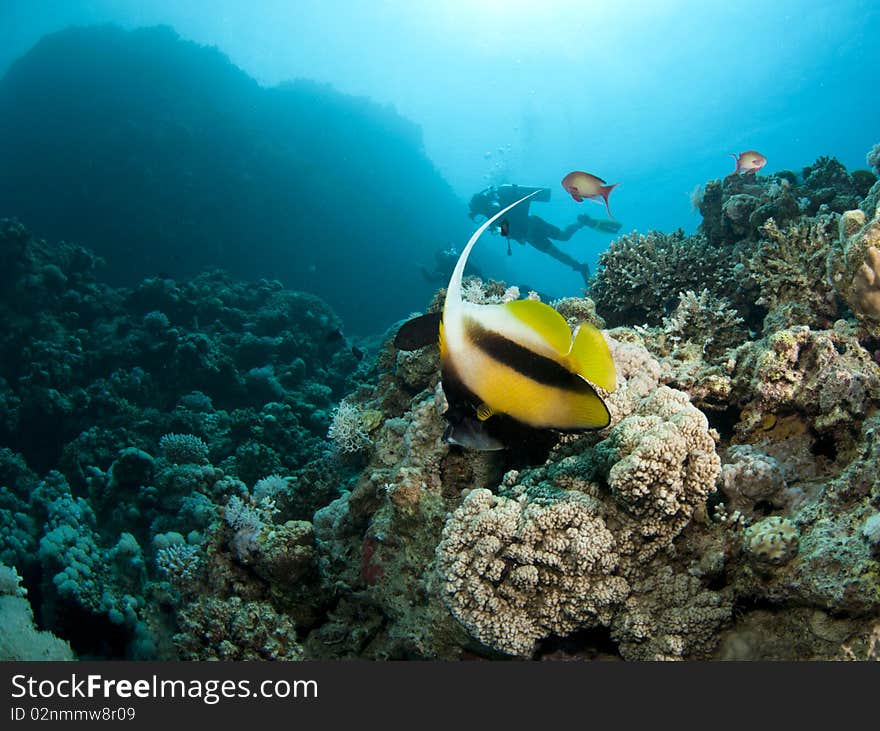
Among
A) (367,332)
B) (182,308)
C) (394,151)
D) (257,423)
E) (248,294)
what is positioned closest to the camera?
(257,423)

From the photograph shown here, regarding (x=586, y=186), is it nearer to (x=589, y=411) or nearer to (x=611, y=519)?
(x=611, y=519)

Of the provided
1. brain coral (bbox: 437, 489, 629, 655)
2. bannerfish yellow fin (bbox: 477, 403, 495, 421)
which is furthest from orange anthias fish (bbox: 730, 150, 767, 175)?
bannerfish yellow fin (bbox: 477, 403, 495, 421)

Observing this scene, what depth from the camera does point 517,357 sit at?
1.12 metres

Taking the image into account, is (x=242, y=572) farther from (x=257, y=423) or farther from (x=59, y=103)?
(x=59, y=103)

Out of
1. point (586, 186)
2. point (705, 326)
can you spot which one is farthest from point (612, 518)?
point (586, 186)

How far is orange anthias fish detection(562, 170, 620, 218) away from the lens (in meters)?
5.78

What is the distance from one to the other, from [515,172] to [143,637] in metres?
115

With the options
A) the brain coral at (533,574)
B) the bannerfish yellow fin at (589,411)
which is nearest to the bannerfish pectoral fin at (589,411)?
the bannerfish yellow fin at (589,411)

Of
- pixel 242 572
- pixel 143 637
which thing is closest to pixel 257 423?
pixel 143 637

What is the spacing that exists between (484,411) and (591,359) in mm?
280

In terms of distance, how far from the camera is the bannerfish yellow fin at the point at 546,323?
1103mm

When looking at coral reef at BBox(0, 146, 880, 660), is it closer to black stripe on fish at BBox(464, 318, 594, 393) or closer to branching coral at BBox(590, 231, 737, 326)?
branching coral at BBox(590, 231, 737, 326)

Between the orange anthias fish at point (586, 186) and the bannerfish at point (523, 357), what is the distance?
17.1 feet

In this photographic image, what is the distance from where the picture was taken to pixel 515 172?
355ft
